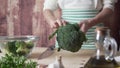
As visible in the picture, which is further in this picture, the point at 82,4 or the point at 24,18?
the point at 24,18

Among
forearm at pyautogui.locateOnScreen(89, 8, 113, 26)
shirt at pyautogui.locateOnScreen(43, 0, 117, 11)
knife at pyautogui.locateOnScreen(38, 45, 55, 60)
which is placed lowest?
knife at pyautogui.locateOnScreen(38, 45, 55, 60)

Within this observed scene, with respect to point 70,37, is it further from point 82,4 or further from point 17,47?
point 82,4

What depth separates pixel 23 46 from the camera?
49.9 inches

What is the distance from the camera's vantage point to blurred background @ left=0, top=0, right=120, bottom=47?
2314 millimetres

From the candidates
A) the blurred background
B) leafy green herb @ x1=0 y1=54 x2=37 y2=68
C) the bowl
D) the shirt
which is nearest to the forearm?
the shirt

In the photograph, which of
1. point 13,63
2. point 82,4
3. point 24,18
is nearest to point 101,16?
point 82,4

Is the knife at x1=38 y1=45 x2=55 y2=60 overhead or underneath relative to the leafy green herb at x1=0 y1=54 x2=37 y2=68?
underneath

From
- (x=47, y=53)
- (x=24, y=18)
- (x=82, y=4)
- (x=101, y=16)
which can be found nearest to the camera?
(x=47, y=53)

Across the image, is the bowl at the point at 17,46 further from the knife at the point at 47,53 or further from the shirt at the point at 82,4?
the shirt at the point at 82,4

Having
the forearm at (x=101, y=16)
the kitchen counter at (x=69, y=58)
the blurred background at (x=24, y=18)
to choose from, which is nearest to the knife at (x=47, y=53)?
the kitchen counter at (x=69, y=58)

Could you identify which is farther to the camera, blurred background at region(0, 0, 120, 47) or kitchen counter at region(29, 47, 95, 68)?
blurred background at region(0, 0, 120, 47)

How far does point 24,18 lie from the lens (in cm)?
234

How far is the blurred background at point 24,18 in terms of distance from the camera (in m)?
2.31

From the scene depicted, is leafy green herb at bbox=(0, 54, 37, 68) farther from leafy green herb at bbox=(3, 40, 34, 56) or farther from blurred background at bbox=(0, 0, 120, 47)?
blurred background at bbox=(0, 0, 120, 47)
